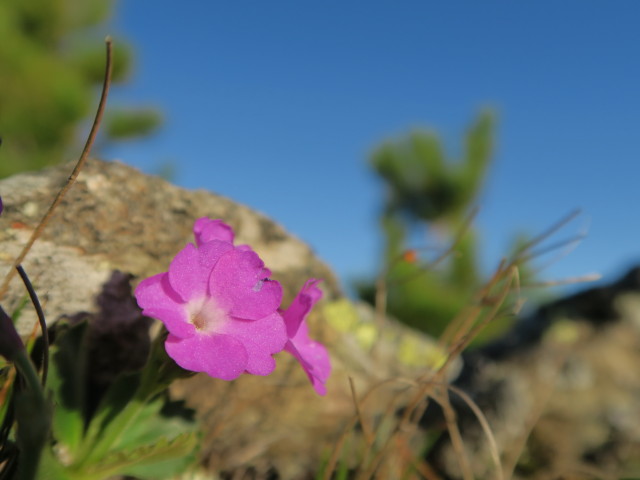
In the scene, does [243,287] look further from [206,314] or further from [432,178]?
[432,178]

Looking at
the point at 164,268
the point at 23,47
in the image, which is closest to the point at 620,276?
the point at 164,268

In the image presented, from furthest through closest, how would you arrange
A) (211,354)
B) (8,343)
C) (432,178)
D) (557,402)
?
(432,178), (557,402), (211,354), (8,343)

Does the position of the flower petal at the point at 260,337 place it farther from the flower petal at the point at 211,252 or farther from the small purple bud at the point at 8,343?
the small purple bud at the point at 8,343

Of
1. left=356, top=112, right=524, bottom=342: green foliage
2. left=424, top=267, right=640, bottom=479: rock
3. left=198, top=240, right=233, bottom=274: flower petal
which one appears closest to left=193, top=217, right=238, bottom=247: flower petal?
left=198, top=240, right=233, bottom=274: flower petal

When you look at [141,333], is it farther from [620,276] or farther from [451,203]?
[451,203]

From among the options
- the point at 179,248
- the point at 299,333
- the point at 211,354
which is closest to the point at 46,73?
the point at 179,248

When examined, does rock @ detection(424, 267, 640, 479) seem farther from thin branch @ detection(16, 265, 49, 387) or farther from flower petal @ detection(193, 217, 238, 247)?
thin branch @ detection(16, 265, 49, 387)

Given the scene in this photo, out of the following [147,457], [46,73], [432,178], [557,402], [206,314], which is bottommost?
[557,402]
